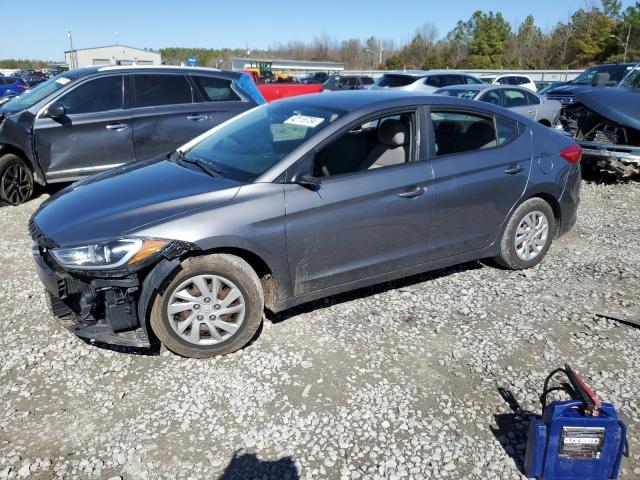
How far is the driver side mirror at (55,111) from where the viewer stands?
21.2 feet

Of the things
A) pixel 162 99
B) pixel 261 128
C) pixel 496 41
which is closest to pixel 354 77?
pixel 162 99

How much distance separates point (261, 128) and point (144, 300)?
5.68 feet

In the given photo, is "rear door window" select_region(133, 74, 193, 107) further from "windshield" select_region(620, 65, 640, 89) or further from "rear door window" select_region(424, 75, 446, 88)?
"rear door window" select_region(424, 75, 446, 88)

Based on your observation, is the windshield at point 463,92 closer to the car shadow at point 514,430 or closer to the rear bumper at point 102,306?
the car shadow at point 514,430

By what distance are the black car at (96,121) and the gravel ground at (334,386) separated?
2.62 metres

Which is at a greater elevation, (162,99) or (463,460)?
(162,99)

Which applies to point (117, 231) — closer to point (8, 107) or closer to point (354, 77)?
point (8, 107)

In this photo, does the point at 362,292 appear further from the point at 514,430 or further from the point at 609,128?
the point at 609,128

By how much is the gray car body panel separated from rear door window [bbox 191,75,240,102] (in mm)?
3583

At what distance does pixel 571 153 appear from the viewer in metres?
4.88

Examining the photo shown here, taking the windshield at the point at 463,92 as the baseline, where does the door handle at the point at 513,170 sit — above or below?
below

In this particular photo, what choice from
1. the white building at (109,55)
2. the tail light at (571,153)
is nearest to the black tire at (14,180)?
the tail light at (571,153)

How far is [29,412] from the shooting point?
9.61 feet

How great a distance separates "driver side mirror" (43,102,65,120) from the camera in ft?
21.2
